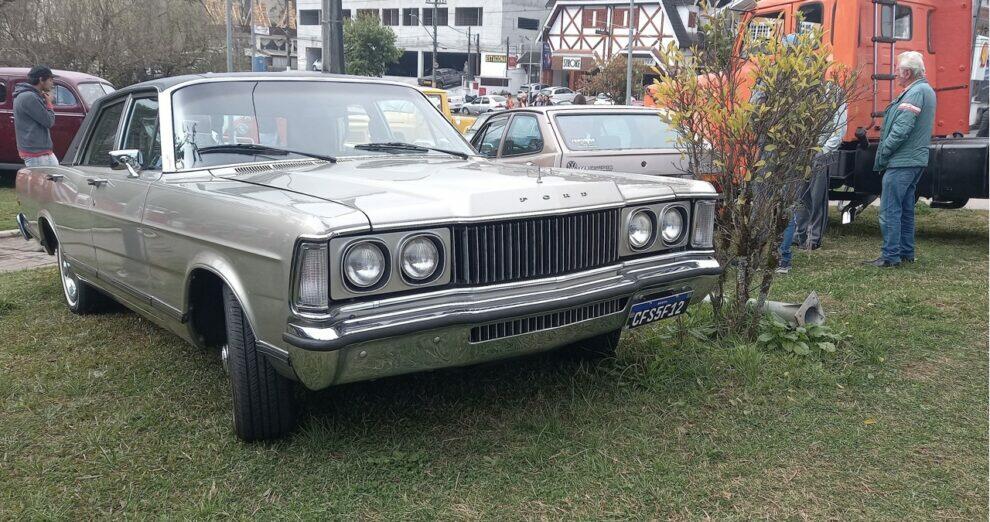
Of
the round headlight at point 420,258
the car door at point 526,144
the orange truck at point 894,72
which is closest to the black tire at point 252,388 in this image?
the round headlight at point 420,258

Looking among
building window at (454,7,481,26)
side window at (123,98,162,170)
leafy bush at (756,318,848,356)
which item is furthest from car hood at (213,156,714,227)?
building window at (454,7,481,26)

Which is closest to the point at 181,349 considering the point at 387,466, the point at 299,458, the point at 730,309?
the point at 299,458

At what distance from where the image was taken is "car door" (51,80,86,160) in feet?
39.7

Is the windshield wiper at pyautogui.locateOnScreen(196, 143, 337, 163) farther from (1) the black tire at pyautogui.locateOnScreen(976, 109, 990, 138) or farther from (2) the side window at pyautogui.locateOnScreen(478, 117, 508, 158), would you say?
(1) the black tire at pyautogui.locateOnScreen(976, 109, 990, 138)

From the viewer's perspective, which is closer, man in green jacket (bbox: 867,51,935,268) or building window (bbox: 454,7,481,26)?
man in green jacket (bbox: 867,51,935,268)

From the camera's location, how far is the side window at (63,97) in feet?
39.9

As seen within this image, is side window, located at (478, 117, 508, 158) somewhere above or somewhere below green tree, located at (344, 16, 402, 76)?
below

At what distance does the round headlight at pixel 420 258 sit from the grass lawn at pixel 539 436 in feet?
2.67

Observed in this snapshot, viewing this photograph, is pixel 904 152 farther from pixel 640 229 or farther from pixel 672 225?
pixel 640 229

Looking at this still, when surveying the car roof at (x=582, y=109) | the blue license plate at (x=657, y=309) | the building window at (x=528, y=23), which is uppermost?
the building window at (x=528, y=23)

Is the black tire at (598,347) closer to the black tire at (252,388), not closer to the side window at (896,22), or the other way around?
the black tire at (252,388)

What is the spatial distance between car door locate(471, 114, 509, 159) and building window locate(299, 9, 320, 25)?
235 ft

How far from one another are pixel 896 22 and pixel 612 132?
11.4 ft

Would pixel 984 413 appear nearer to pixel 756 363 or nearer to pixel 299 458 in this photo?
pixel 756 363
